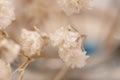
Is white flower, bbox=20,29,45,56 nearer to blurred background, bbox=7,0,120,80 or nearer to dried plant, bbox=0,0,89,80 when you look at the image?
dried plant, bbox=0,0,89,80

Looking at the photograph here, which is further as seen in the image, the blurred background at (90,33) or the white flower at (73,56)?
the blurred background at (90,33)

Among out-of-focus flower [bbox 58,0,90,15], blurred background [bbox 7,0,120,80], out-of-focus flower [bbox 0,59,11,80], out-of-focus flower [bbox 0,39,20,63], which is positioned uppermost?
blurred background [bbox 7,0,120,80]

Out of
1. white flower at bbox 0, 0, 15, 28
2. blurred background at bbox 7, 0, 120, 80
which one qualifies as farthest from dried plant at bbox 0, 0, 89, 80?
blurred background at bbox 7, 0, 120, 80

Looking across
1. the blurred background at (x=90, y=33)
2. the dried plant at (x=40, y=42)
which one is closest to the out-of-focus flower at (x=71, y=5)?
the dried plant at (x=40, y=42)

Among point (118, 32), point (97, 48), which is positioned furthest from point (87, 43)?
point (118, 32)

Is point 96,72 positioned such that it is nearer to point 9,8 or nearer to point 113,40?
point 113,40

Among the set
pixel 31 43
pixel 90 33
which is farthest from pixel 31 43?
pixel 90 33

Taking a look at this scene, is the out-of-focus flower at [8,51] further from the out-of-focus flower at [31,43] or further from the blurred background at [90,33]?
the blurred background at [90,33]
